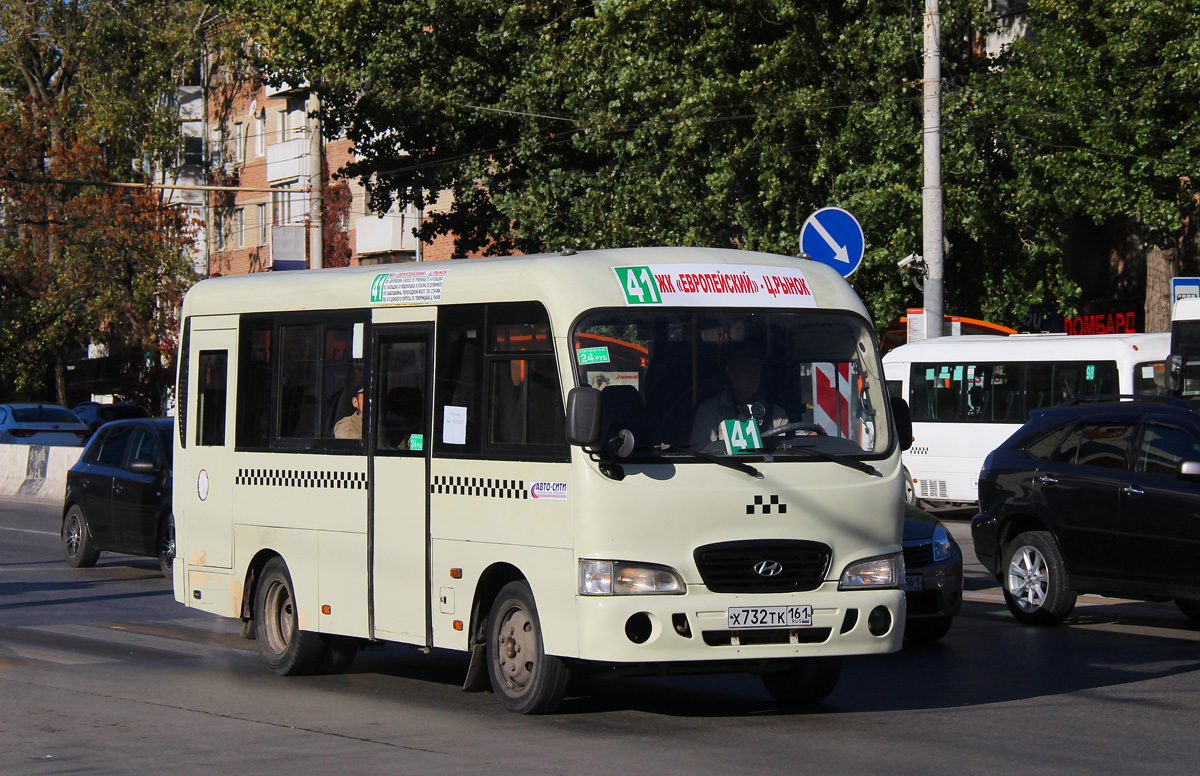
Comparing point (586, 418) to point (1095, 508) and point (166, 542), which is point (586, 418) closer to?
point (1095, 508)

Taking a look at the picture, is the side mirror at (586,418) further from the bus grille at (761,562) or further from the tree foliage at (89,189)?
the tree foliage at (89,189)

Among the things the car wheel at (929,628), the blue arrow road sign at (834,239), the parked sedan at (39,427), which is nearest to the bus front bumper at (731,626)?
the car wheel at (929,628)

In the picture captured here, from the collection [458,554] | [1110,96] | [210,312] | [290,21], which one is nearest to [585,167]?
[290,21]

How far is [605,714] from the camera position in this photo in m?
8.96

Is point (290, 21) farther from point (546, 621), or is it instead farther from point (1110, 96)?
point (546, 621)

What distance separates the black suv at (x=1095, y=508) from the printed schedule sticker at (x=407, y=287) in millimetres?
5233

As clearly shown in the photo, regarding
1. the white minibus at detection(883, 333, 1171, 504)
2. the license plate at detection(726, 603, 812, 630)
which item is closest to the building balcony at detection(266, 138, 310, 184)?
the white minibus at detection(883, 333, 1171, 504)

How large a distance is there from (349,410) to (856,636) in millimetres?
3502

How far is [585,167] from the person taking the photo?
3309 centimetres

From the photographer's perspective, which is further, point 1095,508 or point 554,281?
Answer: point 1095,508

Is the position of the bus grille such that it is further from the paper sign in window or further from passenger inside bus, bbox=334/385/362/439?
passenger inside bus, bbox=334/385/362/439

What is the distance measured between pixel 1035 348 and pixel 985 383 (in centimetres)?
115

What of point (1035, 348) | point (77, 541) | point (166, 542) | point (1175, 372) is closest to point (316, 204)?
point (1035, 348)

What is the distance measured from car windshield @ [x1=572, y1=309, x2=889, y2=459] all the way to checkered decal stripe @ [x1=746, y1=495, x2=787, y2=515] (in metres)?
0.25
